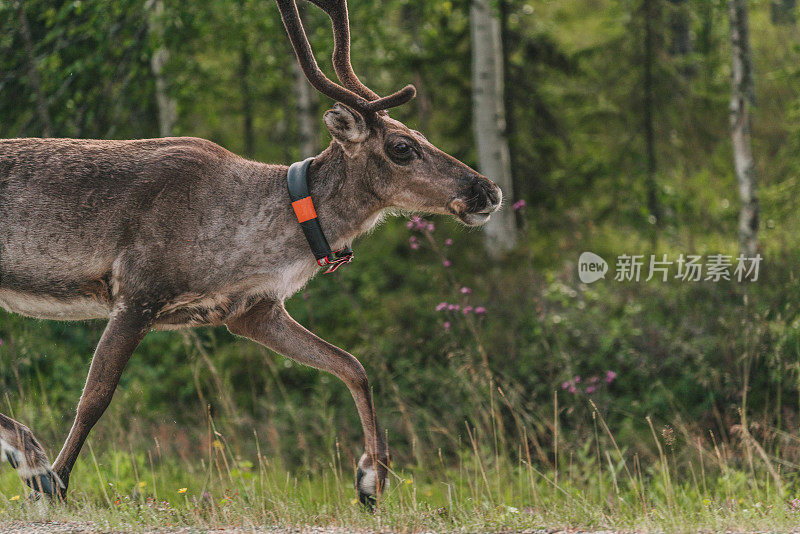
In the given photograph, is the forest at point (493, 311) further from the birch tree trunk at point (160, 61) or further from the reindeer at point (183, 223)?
the reindeer at point (183, 223)

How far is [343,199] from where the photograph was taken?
4734 mm

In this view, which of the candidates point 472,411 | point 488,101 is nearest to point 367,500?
point 472,411

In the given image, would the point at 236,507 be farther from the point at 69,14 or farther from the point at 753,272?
the point at 753,272

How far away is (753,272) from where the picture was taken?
32.0ft

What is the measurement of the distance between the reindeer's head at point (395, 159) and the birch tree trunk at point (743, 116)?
6.41m

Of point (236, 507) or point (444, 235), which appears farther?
point (444, 235)

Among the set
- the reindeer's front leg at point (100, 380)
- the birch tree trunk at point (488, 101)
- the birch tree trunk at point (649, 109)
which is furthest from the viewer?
the birch tree trunk at point (649, 109)

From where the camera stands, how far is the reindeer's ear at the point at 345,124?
14.8ft

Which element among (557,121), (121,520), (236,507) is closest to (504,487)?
(236,507)

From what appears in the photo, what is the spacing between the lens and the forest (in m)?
5.64

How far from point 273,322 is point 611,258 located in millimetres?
8047

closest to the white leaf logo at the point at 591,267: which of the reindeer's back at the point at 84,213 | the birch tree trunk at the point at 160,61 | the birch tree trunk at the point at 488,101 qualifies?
the birch tree trunk at the point at 488,101

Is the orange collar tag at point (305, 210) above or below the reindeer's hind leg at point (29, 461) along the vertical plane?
above

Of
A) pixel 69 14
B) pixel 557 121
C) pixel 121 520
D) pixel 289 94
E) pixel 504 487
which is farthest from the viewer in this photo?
pixel 289 94
